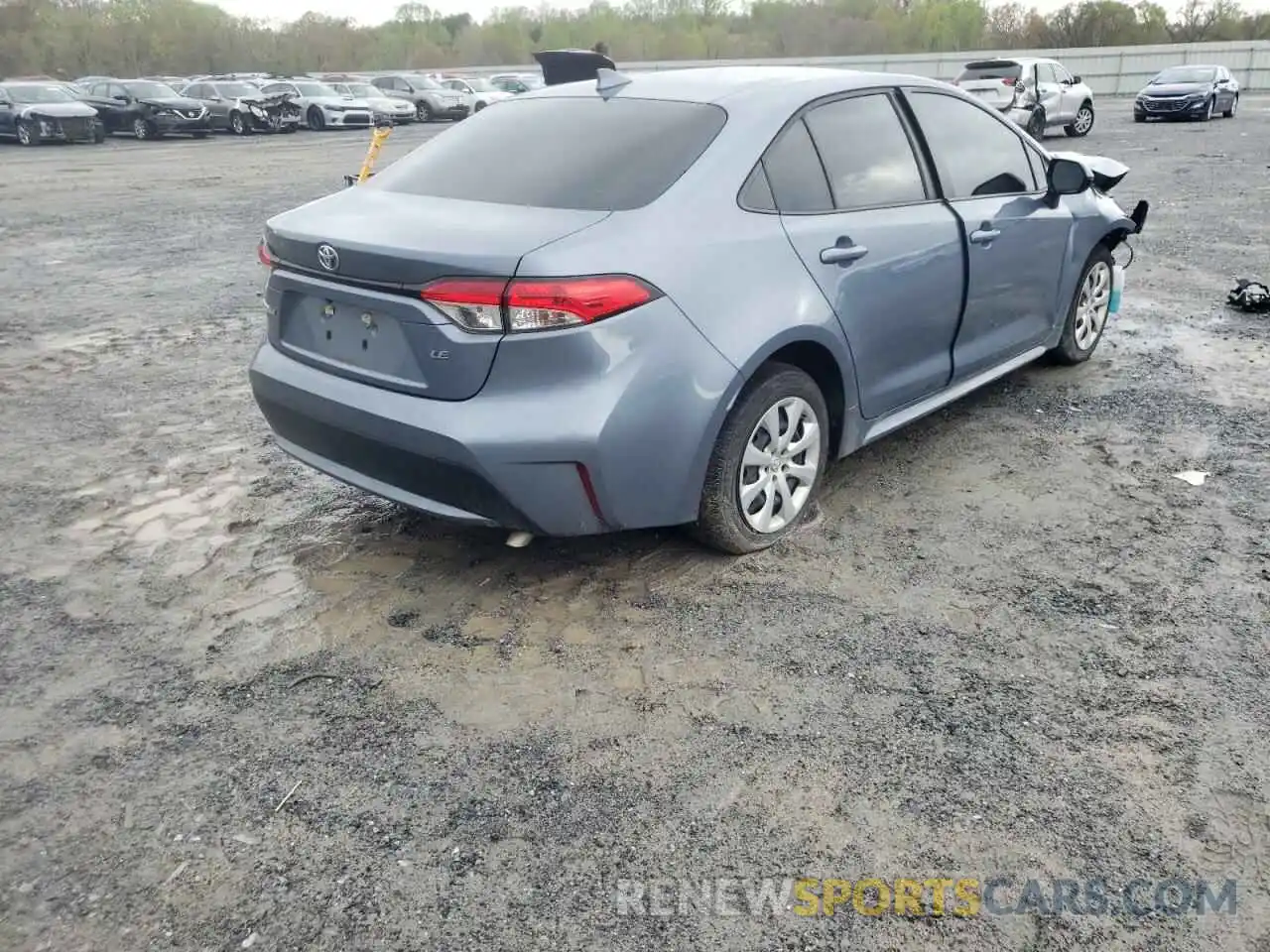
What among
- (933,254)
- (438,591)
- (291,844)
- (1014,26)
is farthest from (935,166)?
(1014,26)

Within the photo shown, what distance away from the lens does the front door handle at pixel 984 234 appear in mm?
4451

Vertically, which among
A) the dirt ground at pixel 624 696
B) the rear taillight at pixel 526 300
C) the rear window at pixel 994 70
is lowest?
the dirt ground at pixel 624 696

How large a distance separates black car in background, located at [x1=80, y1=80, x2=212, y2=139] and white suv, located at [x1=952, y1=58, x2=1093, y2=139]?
19811mm

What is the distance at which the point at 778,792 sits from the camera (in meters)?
2.62

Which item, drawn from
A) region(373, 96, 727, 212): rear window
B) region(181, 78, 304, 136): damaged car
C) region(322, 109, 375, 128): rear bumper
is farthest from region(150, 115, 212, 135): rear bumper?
region(373, 96, 727, 212): rear window

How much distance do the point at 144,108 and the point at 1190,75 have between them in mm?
26565

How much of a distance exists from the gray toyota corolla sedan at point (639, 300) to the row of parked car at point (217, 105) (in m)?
21.5

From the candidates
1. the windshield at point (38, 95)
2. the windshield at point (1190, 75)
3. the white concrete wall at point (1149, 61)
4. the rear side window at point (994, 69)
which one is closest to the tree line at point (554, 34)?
the white concrete wall at point (1149, 61)

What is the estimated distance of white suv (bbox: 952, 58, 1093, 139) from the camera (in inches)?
766

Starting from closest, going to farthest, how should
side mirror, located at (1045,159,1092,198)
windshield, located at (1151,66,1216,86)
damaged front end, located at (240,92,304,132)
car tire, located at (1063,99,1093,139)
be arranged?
side mirror, located at (1045,159,1092,198) < car tire, located at (1063,99,1093,139) < windshield, located at (1151,66,1216,86) < damaged front end, located at (240,92,304,132)

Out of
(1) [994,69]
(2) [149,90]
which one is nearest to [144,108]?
(2) [149,90]

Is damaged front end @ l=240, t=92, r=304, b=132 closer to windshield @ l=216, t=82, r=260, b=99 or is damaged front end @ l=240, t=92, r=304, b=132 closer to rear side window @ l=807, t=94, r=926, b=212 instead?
windshield @ l=216, t=82, r=260, b=99

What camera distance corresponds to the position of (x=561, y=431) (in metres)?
3.07

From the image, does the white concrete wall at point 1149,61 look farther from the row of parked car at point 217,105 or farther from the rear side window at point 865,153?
the rear side window at point 865,153
